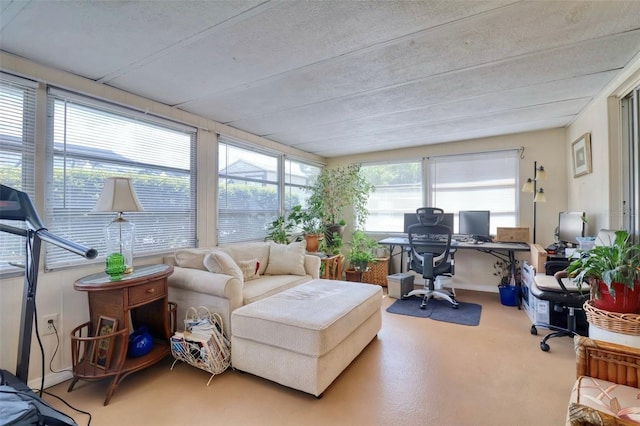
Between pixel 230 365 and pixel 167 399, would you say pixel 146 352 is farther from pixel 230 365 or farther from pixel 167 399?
pixel 230 365

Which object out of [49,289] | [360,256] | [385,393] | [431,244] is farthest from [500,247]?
[49,289]

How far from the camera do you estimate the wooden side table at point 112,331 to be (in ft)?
6.23

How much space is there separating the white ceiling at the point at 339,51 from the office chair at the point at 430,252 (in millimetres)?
1309

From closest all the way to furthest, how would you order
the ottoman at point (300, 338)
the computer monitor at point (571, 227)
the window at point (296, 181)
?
the ottoman at point (300, 338) < the computer monitor at point (571, 227) < the window at point (296, 181)

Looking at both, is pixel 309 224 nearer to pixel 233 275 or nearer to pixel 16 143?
pixel 233 275

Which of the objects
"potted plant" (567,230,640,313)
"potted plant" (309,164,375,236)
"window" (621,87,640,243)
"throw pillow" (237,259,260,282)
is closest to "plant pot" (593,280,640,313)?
"potted plant" (567,230,640,313)

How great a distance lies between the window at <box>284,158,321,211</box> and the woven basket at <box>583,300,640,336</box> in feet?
12.1

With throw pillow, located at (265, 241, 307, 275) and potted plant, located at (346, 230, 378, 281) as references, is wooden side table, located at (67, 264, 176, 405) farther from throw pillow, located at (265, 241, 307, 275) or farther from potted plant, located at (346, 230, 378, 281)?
potted plant, located at (346, 230, 378, 281)

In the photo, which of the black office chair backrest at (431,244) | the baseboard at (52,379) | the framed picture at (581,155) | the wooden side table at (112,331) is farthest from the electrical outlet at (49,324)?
the framed picture at (581,155)

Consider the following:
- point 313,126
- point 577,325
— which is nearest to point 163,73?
point 313,126

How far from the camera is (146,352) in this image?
2.14 metres

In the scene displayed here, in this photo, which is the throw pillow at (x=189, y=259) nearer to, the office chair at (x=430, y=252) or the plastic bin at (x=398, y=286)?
the office chair at (x=430, y=252)

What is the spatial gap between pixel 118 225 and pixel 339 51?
2130 mm

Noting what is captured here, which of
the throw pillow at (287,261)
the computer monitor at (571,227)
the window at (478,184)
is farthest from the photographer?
the window at (478,184)
